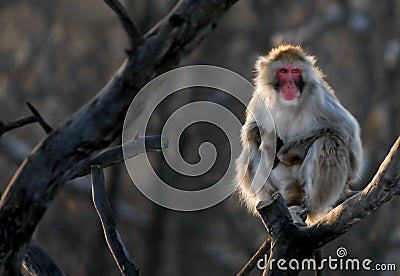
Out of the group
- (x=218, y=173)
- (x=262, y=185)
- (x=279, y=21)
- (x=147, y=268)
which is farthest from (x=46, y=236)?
(x=262, y=185)

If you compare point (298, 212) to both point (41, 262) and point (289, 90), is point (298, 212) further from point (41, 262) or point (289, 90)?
point (41, 262)

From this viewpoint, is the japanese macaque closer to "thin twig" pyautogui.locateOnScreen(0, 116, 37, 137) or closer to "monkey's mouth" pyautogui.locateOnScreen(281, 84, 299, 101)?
"monkey's mouth" pyautogui.locateOnScreen(281, 84, 299, 101)

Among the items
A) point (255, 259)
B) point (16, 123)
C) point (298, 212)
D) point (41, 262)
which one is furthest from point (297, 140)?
point (16, 123)

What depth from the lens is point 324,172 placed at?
17.5 ft

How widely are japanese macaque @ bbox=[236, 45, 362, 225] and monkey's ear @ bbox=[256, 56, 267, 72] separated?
0.01 metres

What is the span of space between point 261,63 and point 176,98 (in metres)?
10.8

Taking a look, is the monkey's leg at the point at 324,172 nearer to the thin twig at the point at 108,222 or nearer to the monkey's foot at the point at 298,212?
the monkey's foot at the point at 298,212

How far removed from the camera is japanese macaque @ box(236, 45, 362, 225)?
5.38m

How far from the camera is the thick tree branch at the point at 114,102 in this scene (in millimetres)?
3299

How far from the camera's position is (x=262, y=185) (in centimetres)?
555

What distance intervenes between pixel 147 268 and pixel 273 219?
11.5 metres

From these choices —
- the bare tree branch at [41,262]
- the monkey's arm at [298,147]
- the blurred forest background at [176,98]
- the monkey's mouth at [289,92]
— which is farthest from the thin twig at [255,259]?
the blurred forest background at [176,98]

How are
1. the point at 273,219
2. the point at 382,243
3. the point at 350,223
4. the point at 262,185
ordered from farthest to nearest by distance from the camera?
1. the point at 382,243
2. the point at 262,185
3. the point at 273,219
4. the point at 350,223

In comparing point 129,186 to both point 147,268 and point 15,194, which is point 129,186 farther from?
point 15,194
